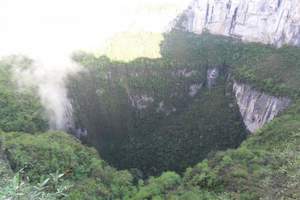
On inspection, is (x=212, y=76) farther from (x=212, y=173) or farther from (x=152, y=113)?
(x=212, y=173)

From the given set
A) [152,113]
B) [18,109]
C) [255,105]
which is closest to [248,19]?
[255,105]

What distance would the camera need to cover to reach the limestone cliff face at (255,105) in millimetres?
47562

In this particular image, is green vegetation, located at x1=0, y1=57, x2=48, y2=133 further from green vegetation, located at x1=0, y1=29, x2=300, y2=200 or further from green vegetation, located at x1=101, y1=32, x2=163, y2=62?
green vegetation, located at x1=101, y1=32, x2=163, y2=62

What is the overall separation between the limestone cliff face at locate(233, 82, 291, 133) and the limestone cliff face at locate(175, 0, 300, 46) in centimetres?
999

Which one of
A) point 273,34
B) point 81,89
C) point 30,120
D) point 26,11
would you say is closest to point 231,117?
point 273,34

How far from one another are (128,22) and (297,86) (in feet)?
101

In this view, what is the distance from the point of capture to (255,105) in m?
51.1

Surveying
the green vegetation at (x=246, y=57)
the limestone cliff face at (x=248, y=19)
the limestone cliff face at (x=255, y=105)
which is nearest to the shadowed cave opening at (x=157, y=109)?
the green vegetation at (x=246, y=57)

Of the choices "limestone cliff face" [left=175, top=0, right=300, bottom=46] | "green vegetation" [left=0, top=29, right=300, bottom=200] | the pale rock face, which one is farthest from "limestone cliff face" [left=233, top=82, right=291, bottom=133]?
the pale rock face

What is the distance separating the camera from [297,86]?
1801 inches

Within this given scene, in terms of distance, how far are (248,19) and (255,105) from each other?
1597 cm

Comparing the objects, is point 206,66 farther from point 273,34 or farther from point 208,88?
point 273,34

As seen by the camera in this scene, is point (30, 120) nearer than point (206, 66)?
Yes

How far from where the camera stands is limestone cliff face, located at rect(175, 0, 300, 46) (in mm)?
53594
